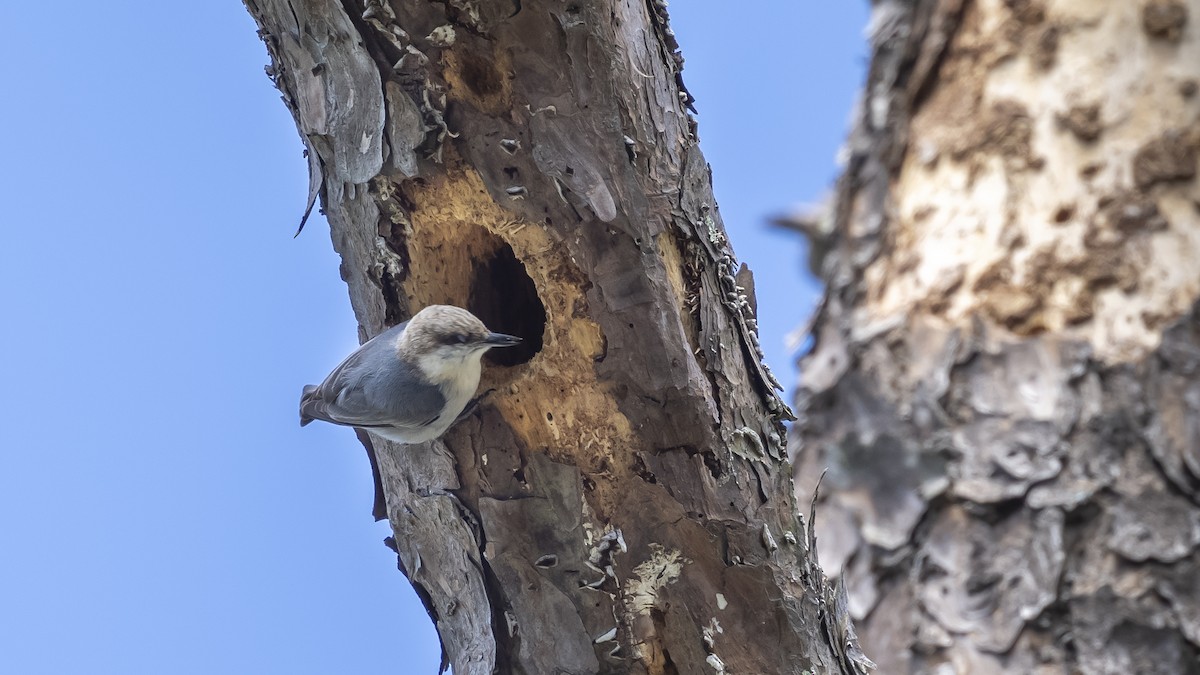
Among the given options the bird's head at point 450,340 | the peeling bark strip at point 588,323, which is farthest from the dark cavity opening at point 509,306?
the peeling bark strip at point 588,323

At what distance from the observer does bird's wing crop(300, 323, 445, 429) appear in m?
2.85

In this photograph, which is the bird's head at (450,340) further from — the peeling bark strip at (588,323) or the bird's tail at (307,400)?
the bird's tail at (307,400)

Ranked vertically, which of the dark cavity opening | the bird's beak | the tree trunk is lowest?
the tree trunk

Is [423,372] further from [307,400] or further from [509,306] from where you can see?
[307,400]

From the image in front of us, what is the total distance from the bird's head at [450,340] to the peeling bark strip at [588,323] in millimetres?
279

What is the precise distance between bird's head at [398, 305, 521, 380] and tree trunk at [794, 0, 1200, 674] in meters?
1.37

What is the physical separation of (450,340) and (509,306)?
28 cm

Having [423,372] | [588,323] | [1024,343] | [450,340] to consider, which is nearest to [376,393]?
[423,372]

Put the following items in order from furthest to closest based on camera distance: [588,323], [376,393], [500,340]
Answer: [376,393] → [500,340] → [588,323]

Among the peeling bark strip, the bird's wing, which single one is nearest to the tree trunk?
the peeling bark strip

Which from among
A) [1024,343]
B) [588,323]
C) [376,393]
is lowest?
[1024,343]

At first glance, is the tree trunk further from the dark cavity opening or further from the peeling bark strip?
the dark cavity opening

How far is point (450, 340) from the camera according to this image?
291cm

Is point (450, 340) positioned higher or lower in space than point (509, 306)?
lower
